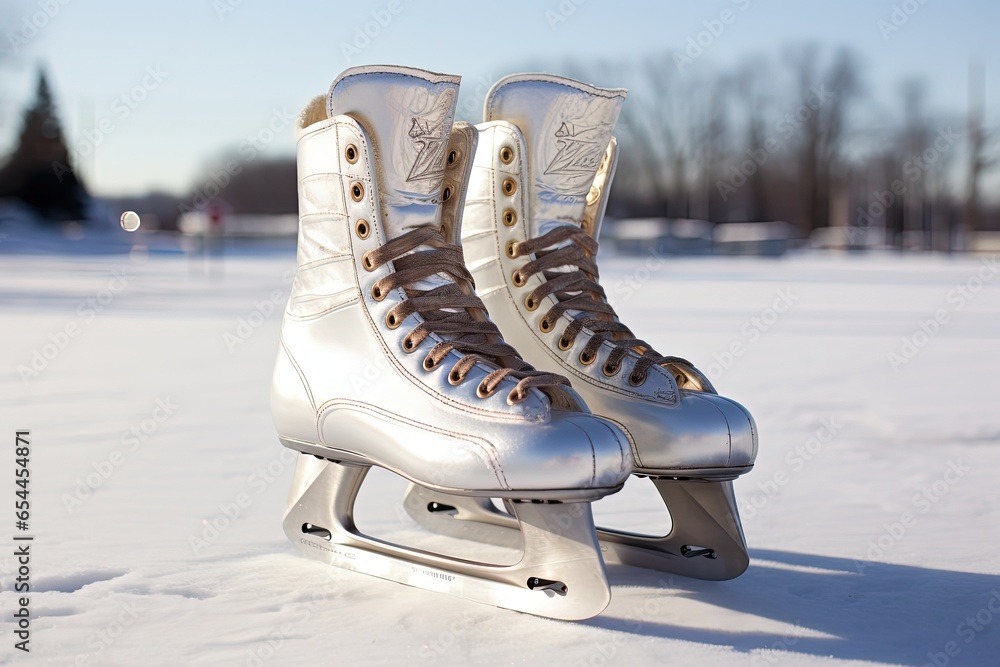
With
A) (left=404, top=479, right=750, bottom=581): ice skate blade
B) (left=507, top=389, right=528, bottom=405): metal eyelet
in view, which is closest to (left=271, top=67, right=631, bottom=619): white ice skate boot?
(left=507, top=389, right=528, bottom=405): metal eyelet

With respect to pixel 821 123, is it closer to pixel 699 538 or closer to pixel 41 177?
pixel 41 177

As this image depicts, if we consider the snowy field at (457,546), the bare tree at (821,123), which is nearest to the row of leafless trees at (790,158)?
the bare tree at (821,123)

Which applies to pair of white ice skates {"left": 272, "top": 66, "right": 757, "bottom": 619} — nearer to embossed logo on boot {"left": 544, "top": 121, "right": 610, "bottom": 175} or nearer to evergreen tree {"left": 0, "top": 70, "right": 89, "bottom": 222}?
embossed logo on boot {"left": 544, "top": 121, "right": 610, "bottom": 175}

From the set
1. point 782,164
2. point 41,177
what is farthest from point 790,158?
point 41,177

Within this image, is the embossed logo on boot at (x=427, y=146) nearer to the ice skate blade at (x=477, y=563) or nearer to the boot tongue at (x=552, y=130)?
the boot tongue at (x=552, y=130)

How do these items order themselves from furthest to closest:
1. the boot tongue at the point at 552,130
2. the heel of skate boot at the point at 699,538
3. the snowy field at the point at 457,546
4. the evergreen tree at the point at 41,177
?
the evergreen tree at the point at 41,177 → the boot tongue at the point at 552,130 → the heel of skate boot at the point at 699,538 → the snowy field at the point at 457,546

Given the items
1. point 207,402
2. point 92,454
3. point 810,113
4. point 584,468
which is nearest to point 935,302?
point 207,402

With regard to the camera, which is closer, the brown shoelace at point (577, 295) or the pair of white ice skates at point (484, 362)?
the pair of white ice skates at point (484, 362)

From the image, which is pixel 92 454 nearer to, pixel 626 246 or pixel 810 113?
pixel 626 246

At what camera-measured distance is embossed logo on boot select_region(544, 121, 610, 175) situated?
6.59ft

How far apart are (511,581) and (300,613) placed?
334 millimetres

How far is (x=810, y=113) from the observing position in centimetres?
4575

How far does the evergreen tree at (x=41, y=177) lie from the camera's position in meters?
35.6

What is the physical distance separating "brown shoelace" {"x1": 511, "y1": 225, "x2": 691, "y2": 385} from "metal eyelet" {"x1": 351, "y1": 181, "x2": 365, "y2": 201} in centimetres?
35
